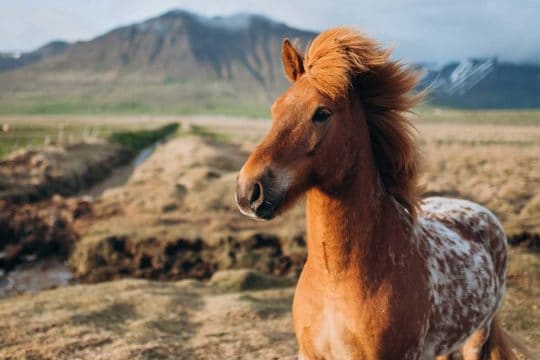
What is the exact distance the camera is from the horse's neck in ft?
11.9

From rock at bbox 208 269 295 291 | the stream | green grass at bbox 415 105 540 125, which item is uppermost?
rock at bbox 208 269 295 291

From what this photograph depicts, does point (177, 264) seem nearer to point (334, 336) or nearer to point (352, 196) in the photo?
point (334, 336)

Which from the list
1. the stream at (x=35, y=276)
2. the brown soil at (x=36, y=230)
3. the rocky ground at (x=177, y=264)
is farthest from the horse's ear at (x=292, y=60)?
the brown soil at (x=36, y=230)

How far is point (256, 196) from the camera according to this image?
9.98 ft

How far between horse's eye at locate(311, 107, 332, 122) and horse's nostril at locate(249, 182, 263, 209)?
0.68m

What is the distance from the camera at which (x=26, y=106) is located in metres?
160

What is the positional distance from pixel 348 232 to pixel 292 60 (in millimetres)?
1413

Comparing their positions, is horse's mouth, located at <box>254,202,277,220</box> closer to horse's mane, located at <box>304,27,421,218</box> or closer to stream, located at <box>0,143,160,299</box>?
horse's mane, located at <box>304,27,421,218</box>

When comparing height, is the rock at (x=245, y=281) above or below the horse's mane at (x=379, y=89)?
below

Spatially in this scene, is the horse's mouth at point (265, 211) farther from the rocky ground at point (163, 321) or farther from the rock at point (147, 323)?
the rock at point (147, 323)

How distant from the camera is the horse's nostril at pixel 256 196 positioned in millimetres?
3021

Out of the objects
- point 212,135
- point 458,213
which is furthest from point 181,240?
point 212,135

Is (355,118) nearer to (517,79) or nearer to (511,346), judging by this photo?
(511,346)

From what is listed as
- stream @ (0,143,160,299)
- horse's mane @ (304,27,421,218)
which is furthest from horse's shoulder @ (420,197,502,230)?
stream @ (0,143,160,299)
